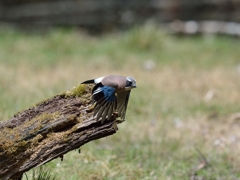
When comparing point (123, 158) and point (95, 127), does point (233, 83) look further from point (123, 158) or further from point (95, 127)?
point (95, 127)

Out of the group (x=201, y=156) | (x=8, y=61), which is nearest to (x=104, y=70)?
(x=8, y=61)

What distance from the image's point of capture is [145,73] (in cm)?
735

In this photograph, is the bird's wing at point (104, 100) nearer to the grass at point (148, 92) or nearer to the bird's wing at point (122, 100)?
the bird's wing at point (122, 100)

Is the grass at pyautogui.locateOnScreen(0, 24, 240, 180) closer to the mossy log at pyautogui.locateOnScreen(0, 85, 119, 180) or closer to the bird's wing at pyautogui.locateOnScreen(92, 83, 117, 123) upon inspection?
the mossy log at pyautogui.locateOnScreen(0, 85, 119, 180)

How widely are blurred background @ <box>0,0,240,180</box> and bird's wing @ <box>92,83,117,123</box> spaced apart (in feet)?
2.69

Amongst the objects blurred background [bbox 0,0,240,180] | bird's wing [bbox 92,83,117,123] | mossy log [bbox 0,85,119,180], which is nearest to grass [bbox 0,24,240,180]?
blurred background [bbox 0,0,240,180]

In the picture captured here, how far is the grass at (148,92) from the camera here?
14.1 ft

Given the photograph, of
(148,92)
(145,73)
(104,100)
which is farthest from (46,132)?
Result: (145,73)

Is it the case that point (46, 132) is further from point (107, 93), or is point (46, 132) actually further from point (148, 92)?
point (148, 92)

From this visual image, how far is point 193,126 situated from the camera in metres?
5.45

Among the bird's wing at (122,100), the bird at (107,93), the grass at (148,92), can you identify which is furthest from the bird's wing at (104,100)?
the grass at (148,92)

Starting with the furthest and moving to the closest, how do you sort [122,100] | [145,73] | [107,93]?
[145,73] < [122,100] < [107,93]

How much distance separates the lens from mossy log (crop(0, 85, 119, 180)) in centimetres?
300

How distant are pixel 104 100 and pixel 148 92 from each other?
3.35m
